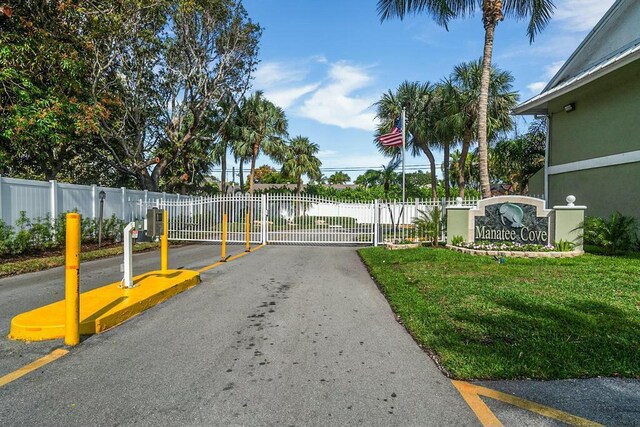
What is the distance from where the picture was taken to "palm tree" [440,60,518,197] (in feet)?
72.8

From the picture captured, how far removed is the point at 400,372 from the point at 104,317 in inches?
132

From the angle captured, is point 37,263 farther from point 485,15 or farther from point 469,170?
point 469,170

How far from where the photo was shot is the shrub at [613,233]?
10539 mm

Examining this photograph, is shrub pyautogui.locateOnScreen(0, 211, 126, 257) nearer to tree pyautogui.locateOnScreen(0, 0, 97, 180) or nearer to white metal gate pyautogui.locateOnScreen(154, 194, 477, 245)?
tree pyautogui.locateOnScreen(0, 0, 97, 180)

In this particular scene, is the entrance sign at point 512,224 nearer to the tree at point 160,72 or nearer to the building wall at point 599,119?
the building wall at point 599,119

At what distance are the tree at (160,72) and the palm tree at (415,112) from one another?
33.3 feet

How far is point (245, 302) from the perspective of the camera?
6.19 metres

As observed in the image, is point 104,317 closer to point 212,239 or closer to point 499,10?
point 212,239

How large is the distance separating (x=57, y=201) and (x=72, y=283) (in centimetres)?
973

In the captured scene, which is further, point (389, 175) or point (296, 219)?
point (389, 175)

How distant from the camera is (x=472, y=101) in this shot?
22.0 m

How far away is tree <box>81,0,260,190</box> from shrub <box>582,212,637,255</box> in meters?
15.9

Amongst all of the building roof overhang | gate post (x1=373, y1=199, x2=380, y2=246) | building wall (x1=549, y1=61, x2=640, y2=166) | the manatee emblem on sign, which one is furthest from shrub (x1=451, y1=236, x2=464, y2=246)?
the building roof overhang

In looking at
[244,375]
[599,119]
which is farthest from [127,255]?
[599,119]
